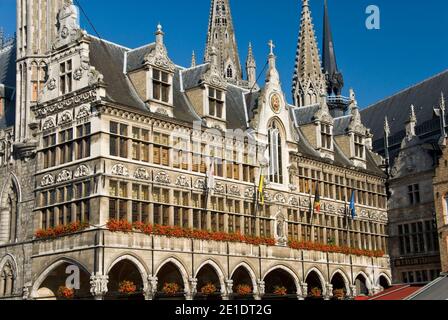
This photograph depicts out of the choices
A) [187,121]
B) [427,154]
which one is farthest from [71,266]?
[427,154]

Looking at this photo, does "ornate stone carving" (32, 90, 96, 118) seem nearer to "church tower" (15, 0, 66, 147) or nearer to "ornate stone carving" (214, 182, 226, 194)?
"church tower" (15, 0, 66, 147)

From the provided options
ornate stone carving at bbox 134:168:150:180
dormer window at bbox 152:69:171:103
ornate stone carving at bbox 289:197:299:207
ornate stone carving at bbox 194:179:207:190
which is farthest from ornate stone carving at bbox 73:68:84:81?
ornate stone carving at bbox 289:197:299:207

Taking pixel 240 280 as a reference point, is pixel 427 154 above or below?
above

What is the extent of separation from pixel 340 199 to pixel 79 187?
17923 mm

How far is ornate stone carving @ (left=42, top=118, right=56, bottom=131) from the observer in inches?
1241

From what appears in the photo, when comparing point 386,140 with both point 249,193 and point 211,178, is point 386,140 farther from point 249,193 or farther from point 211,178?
point 211,178

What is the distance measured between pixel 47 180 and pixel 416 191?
75.6 feet

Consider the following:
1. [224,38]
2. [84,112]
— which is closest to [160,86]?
[84,112]

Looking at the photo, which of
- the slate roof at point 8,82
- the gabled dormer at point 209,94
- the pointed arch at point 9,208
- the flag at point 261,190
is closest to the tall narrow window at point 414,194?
the flag at point 261,190

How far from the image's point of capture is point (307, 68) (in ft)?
239

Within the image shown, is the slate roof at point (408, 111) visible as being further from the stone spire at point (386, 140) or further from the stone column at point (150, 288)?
the stone column at point (150, 288)

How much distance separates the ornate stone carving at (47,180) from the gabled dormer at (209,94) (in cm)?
790

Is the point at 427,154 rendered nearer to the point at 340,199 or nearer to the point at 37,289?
the point at 340,199

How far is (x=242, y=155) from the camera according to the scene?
35625 millimetres
